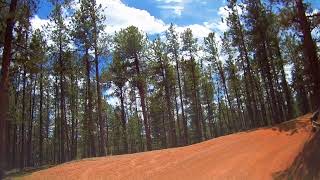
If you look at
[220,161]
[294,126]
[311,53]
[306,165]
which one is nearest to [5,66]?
[220,161]

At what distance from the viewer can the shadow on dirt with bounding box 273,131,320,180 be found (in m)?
11.6

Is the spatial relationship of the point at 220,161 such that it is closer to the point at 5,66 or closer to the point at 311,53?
the point at 311,53

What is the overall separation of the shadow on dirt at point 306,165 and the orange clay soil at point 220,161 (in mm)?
235

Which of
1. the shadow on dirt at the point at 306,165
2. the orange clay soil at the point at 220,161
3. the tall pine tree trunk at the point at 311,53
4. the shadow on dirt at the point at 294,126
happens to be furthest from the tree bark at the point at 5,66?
the tall pine tree trunk at the point at 311,53

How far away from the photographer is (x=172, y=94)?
5444 cm

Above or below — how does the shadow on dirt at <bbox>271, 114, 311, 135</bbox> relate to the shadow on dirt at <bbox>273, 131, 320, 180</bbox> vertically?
above

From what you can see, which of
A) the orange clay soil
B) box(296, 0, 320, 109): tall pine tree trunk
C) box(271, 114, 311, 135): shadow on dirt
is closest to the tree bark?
the orange clay soil

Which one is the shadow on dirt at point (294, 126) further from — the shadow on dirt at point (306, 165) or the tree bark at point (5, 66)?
the tree bark at point (5, 66)

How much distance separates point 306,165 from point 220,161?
4.55 m

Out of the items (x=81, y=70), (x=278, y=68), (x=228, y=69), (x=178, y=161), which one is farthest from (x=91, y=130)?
(x=228, y=69)

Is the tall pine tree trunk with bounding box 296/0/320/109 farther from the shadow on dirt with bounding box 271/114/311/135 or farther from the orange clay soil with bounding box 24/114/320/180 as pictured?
the orange clay soil with bounding box 24/114/320/180

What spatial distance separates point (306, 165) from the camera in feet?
39.8

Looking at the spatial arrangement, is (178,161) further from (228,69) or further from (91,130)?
(228,69)

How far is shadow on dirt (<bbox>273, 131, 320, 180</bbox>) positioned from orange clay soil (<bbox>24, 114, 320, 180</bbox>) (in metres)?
0.24
